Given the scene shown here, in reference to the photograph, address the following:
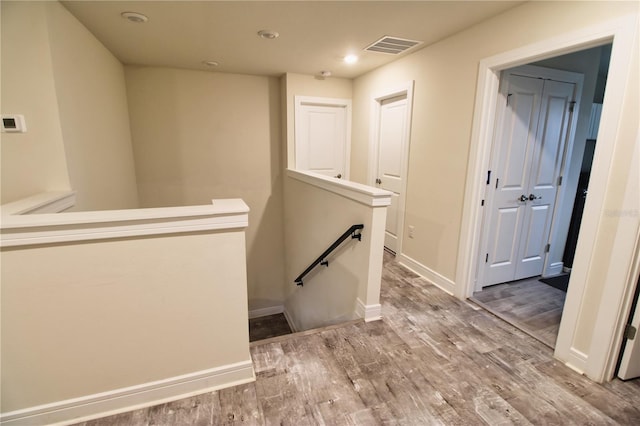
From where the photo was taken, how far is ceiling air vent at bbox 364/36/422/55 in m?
2.91

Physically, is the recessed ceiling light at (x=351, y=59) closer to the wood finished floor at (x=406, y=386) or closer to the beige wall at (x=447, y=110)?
the beige wall at (x=447, y=110)

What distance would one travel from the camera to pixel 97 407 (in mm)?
1585

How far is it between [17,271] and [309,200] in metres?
2.64

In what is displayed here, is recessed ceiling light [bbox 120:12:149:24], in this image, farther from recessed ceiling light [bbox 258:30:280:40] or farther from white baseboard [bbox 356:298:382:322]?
white baseboard [bbox 356:298:382:322]

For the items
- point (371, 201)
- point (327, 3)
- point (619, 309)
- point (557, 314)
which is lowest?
point (557, 314)

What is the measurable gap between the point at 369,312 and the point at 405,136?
2.05 meters

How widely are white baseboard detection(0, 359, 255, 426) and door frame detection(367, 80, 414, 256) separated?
8.01ft

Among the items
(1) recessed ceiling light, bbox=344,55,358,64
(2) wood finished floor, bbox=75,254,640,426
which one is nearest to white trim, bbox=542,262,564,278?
(2) wood finished floor, bbox=75,254,640,426

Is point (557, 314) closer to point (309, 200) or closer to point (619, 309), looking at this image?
point (619, 309)

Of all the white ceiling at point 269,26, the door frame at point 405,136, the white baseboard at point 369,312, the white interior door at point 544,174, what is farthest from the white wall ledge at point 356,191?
the white interior door at point 544,174

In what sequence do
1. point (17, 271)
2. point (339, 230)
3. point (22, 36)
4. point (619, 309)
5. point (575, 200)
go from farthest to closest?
point (575, 200)
point (339, 230)
point (22, 36)
point (619, 309)
point (17, 271)

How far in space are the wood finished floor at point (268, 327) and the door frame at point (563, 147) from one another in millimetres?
3079

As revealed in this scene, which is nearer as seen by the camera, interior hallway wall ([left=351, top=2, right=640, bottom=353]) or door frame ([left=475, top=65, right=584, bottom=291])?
interior hallway wall ([left=351, top=2, right=640, bottom=353])

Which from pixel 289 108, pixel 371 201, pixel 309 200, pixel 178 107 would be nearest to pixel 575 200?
pixel 371 201
